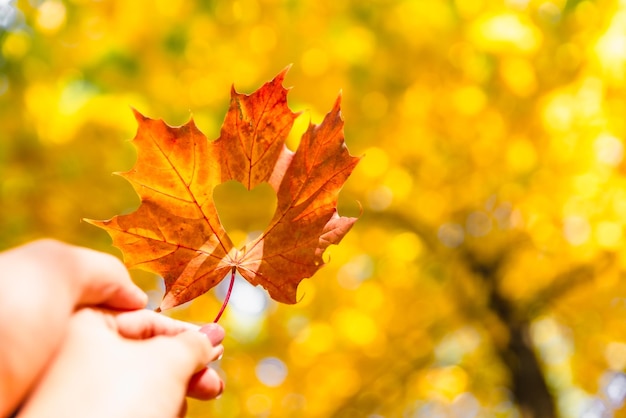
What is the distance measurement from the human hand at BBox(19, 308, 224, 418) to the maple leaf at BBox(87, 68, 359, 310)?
1.0 inches

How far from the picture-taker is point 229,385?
8.16 feet

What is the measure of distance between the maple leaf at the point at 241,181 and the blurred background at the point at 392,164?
3.94 feet

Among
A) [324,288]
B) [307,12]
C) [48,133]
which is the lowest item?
[48,133]

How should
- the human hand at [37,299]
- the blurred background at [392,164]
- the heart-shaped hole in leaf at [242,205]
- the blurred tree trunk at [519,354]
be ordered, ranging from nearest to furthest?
the human hand at [37,299] → the blurred background at [392,164] → the heart-shaped hole in leaf at [242,205] → the blurred tree trunk at [519,354]

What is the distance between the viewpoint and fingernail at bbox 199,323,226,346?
0.95ft

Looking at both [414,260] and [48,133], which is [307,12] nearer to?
[48,133]

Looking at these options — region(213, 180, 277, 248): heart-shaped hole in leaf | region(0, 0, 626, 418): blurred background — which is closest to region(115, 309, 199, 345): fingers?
region(0, 0, 626, 418): blurred background

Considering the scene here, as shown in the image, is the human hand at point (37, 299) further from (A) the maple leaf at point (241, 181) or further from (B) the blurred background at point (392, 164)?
(B) the blurred background at point (392, 164)

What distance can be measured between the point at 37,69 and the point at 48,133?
0.75ft

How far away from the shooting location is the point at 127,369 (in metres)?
0.25

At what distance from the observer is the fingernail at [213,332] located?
0.95 ft

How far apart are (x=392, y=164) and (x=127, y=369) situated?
2.11 metres

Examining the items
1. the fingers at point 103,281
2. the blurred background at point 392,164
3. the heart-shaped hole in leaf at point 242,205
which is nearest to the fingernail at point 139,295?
the fingers at point 103,281

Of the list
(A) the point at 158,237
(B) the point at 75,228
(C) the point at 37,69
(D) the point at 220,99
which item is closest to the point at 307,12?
(D) the point at 220,99
